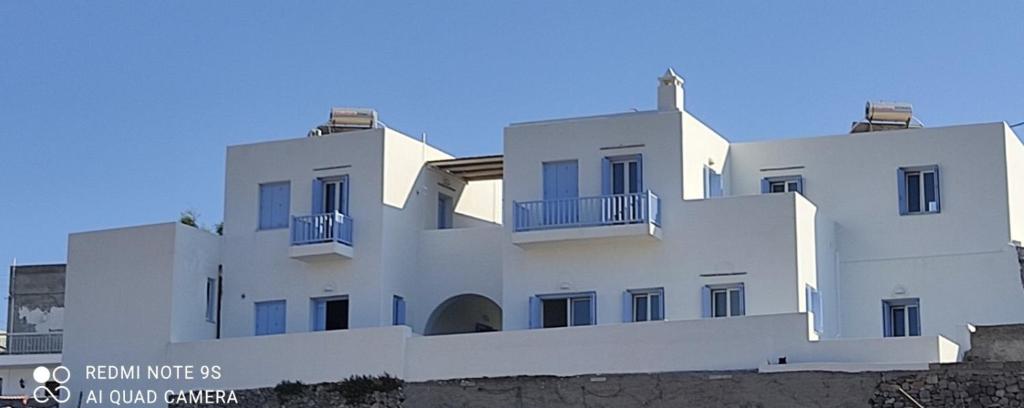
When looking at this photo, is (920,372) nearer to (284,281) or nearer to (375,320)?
(375,320)

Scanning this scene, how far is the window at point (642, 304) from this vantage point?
35.8 m

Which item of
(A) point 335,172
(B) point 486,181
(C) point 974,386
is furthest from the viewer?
(B) point 486,181

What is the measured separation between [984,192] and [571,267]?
27.5 feet

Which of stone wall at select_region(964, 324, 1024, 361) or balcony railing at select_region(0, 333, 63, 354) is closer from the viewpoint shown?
stone wall at select_region(964, 324, 1024, 361)

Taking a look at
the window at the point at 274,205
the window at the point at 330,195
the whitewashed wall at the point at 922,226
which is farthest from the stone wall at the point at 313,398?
the whitewashed wall at the point at 922,226

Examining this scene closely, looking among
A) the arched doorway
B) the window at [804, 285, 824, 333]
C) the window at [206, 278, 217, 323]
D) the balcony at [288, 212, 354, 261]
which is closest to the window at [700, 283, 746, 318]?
the window at [804, 285, 824, 333]

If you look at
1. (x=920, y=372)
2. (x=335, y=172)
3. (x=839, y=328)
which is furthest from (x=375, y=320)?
(x=920, y=372)

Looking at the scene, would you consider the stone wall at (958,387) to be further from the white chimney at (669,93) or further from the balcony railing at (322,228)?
the balcony railing at (322,228)

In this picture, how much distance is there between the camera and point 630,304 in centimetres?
3600

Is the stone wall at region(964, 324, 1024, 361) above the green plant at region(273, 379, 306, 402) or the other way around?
above

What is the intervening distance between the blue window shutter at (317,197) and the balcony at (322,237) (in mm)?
393

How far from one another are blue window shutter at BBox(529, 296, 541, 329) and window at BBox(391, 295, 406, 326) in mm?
3253

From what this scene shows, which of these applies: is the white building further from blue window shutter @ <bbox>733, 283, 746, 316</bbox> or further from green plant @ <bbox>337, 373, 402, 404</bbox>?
green plant @ <bbox>337, 373, 402, 404</bbox>

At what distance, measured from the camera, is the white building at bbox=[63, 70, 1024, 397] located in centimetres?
3484
